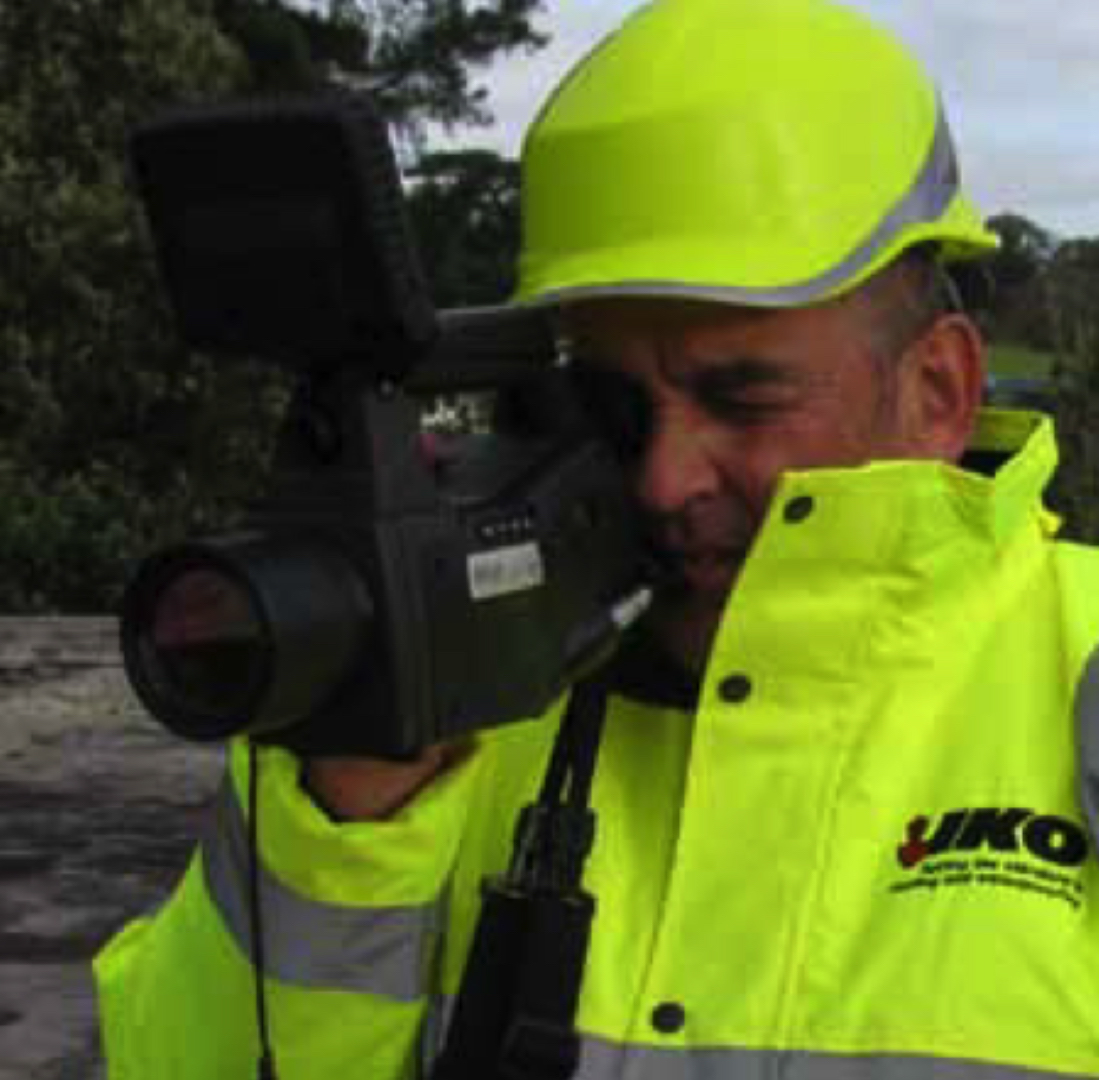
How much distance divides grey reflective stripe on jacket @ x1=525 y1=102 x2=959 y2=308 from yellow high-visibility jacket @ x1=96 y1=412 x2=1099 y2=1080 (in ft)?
0.46

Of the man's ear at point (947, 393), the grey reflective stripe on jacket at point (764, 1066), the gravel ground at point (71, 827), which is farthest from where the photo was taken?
the gravel ground at point (71, 827)

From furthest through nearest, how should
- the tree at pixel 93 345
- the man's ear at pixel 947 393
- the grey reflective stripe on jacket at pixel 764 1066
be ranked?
the tree at pixel 93 345 < the man's ear at pixel 947 393 < the grey reflective stripe on jacket at pixel 764 1066

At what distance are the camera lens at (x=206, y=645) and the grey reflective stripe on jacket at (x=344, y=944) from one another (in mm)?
299

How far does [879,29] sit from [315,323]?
0.64 meters

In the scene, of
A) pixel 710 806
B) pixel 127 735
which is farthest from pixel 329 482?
pixel 127 735

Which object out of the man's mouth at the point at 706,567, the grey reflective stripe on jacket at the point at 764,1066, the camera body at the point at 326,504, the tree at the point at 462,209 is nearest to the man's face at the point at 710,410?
the man's mouth at the point at 706,567

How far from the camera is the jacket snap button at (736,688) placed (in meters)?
1.73

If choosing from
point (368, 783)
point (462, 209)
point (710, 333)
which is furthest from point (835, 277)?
point (462, 209)

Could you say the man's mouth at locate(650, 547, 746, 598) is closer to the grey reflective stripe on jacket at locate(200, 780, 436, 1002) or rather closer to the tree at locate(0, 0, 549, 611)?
the grey reflective stripe on jacket at locate(200, 780, 436, 1002)

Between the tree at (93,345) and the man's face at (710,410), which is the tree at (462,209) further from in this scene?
the man's face at (710,410)

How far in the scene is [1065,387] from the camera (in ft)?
37.3

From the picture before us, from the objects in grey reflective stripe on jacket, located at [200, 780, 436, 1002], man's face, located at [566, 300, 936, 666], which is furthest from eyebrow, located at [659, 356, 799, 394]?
grey reflective stripe on jacket, located at [200, 780, 436, 1002]

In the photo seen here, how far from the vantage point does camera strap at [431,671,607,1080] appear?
168 centimetres

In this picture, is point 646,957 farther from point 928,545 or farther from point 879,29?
point 879,29
